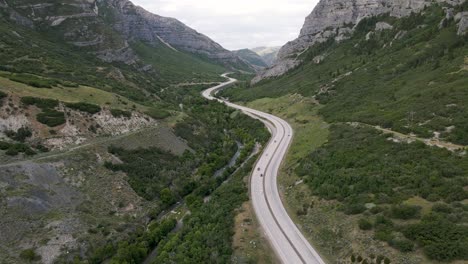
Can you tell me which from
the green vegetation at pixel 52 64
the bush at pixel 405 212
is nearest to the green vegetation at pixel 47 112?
the green vegetation at pixel 52 64

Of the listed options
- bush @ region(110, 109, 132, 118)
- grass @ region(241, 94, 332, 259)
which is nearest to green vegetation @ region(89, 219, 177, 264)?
grass @ region(241, 94, 332, 259)

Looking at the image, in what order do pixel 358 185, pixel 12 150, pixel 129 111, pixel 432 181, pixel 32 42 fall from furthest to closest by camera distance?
pixel 32 42 < pixel 129 111 < pixel 12 150 < pixel 358 185 < pixel 432 181

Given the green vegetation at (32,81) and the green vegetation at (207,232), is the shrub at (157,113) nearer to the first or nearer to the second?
the green vegetation at (32,81)

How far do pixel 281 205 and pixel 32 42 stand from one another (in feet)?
490

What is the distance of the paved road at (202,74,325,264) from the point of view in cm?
4519

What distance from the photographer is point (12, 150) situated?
69062 millimetres

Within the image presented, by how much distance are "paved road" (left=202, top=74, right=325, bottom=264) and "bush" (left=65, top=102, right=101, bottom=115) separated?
4286 centimetres

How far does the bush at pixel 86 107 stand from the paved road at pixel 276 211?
141 feet

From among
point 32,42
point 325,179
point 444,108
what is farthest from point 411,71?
point 32,42

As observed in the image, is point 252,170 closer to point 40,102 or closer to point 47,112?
point 47,112

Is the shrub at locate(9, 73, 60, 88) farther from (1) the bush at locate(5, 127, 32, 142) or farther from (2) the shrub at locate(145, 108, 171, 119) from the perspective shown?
(2) the shrub at locate(145, 108, 171, 119)

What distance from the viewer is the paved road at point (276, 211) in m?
45.2

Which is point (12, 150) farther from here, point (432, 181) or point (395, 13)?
point (395, 13)

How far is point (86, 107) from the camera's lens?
3588 inches
